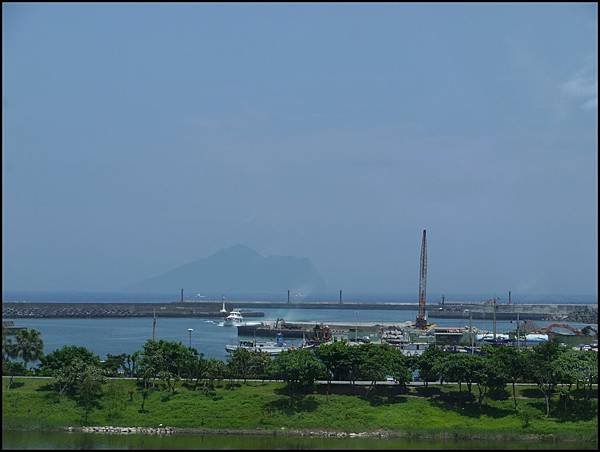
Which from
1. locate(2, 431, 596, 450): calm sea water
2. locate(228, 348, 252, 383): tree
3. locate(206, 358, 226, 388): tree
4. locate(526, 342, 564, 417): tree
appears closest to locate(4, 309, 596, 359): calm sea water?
locate(228, 348, 252, 383): tree

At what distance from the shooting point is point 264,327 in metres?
97.2

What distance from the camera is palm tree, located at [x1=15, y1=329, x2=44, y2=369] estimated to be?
39500 millimetres

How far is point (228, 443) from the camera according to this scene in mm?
33531

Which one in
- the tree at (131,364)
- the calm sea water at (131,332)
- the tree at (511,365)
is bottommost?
the calm sea water at (131,332)

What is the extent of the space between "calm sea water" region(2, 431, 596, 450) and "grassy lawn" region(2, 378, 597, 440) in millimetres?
1076

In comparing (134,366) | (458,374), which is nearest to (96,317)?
(134,366)

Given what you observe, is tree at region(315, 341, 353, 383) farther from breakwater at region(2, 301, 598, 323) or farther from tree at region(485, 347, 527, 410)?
breakwater at region(2, 301, 598, 323)

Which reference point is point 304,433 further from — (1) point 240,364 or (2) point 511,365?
(2) point 511,365

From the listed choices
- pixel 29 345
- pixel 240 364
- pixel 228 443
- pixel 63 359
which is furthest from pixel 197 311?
pixel 228 443

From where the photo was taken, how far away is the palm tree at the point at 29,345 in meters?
39.5

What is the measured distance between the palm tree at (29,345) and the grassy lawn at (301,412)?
5.35 feet

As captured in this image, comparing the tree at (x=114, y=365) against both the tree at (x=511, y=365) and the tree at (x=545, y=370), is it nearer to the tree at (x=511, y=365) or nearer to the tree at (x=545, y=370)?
the tree at (x=511, y=365)

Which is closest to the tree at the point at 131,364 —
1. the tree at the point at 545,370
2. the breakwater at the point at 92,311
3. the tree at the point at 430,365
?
the tree at the point at 430,365

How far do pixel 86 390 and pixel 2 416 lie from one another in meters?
4.01
